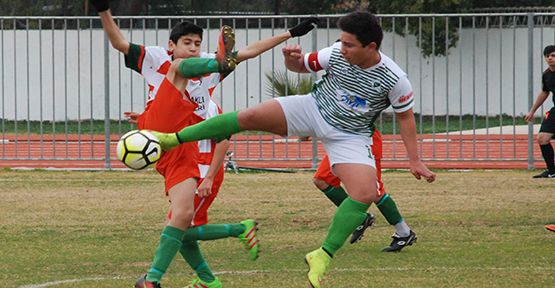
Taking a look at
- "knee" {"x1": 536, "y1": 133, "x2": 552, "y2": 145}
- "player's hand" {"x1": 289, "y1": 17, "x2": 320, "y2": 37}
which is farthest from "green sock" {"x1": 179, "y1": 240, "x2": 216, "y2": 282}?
"knee" {"x1": 536, "y1": 133, "x2": 552, "y2": 145}

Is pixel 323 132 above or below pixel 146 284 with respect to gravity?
above

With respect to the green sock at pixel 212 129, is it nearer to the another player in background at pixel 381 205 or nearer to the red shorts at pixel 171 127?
the red shorts at pixel 171 127

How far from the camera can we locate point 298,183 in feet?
53.8

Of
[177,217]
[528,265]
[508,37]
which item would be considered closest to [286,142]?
[508,37]

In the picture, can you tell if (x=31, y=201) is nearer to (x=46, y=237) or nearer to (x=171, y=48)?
(x=46, y=237)

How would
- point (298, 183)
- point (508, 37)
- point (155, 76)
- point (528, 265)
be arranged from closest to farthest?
point (155, 76)
point (528, 265)
point (298, 183)
point (508, 37)

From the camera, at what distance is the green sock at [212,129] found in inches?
314

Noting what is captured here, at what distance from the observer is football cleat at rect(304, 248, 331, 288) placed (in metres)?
7.75

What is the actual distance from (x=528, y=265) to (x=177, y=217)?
9.92 ft

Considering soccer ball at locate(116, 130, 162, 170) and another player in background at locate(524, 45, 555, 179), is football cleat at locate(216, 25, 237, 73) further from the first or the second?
another player in background at locate(524, 45, 555, 179)

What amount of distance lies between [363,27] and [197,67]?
109cm

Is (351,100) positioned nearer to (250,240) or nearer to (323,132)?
(323,132)

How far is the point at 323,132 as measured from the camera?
8180 mm

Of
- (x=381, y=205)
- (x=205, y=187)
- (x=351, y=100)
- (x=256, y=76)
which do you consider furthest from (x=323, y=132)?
(x=256, y=76)
